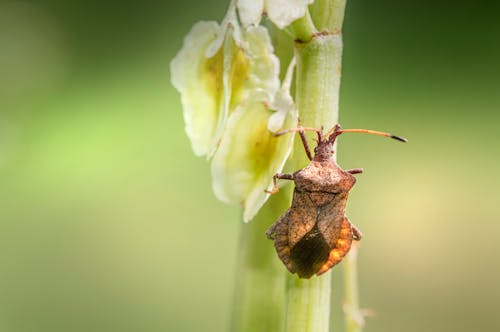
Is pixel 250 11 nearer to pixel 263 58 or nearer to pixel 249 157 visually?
pixel 263 58

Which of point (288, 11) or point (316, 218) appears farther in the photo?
point (316, 218)

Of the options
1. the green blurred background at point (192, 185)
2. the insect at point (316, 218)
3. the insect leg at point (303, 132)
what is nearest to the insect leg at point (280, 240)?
the insect at point (316, 218)

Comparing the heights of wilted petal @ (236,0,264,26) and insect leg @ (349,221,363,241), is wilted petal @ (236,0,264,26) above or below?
above

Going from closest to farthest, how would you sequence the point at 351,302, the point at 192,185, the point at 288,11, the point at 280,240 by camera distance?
1. the point at 288,11
2. the point at 280,240
3. the point at 351,302
4. the point at 192,185

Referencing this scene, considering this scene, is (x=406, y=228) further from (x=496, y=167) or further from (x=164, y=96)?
(x=164, y=96)

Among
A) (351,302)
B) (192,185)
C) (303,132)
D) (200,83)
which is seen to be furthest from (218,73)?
(192,185)

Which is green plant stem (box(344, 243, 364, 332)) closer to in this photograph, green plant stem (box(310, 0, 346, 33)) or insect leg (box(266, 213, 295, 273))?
insect leg (box(266, 213, 295, 273))

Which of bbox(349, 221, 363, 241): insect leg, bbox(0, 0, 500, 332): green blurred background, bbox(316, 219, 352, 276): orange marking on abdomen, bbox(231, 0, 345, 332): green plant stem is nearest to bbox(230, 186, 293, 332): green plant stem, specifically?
bbox(231, 0, 345, 332): green plant stem
